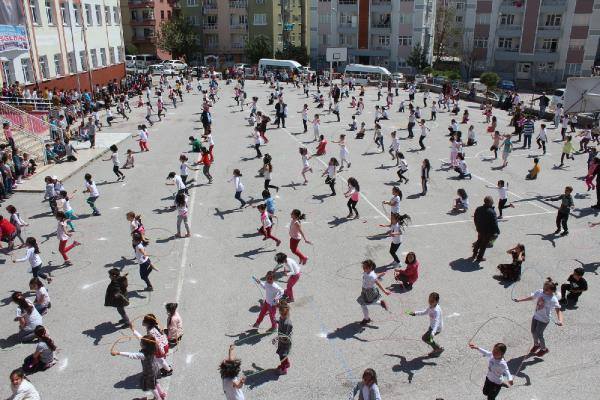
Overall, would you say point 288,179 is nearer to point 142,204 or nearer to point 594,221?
point 142,204

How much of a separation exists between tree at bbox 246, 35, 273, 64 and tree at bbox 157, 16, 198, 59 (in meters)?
9.54

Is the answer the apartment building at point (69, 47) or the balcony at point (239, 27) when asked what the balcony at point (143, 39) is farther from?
the apartment building at point (69, 47)

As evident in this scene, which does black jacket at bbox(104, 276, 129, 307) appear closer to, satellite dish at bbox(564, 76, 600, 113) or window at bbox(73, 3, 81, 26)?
satellite dish at bbox(564, 76, 600, 113)

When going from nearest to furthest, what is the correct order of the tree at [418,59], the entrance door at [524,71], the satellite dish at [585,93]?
the satellite dish at [585,93]
the entrance door at [524,71]
the tree at [418,59]

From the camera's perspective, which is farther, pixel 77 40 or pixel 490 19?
pixel 490 19

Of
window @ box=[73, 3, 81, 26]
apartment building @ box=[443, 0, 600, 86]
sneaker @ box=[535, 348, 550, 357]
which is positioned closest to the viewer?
sneaker @ box=[535, 348, 550, 357]

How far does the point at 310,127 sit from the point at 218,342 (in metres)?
24.7

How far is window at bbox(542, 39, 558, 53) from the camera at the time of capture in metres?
66.8

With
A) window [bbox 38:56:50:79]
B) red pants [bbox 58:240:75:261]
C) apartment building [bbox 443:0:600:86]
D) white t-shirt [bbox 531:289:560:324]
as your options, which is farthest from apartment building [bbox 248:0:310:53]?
white t-shirt [bbox 531:289:560:324]

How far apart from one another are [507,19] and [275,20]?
34.5 meters

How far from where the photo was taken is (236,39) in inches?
3233

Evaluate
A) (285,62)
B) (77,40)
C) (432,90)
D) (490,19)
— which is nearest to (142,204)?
A: (77,40)

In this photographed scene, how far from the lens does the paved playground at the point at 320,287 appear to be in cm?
977

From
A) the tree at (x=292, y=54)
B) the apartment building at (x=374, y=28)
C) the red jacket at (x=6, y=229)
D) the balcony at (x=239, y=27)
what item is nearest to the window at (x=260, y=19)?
the balcony at (x=239, y=27)
